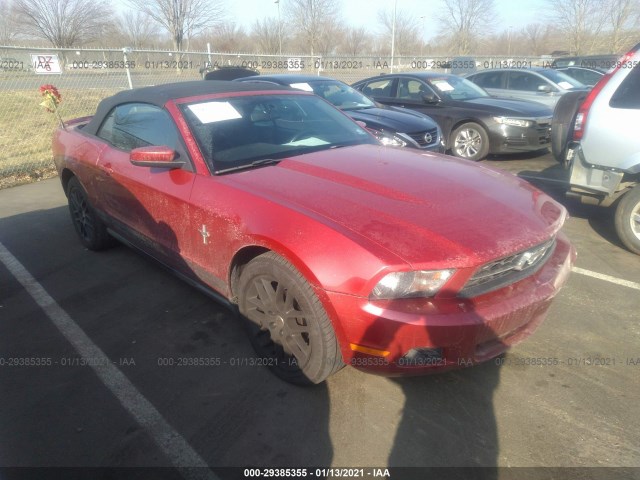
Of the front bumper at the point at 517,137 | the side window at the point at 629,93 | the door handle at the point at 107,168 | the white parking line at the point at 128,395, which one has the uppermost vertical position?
the side window at the point at 629,93

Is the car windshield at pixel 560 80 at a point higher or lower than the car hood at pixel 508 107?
higher

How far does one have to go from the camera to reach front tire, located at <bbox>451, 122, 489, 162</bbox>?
7.59m

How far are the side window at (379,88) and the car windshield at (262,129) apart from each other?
538 cm

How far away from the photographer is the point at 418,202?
240 cm

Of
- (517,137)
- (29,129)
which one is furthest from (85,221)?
(29,129)

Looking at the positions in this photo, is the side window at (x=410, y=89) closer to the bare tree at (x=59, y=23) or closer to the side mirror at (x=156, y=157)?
the side mirror at (x=156, y=157)

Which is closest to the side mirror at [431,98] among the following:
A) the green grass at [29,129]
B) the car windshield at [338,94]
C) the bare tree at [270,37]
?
the car windshield at [338,94]

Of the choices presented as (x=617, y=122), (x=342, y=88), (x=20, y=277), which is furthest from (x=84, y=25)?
(x=617, y=122)

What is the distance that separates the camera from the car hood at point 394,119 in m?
6.15

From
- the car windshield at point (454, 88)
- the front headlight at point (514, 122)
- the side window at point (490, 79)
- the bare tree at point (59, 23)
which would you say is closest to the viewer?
the front headlight at point (514, 122)

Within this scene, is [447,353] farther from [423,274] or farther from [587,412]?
[587,412]

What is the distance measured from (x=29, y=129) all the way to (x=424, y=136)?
33.9ft

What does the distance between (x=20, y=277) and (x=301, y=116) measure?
9.50 feet

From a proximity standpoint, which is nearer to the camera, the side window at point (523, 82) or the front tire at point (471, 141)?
the front tire at point (471, 141)
